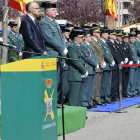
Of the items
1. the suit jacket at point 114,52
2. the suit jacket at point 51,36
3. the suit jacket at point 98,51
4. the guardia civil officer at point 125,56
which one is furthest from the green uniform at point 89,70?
the guardia civil officer at point 125,56

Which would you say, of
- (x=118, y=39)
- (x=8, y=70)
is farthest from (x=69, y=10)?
(x=8, y=70)

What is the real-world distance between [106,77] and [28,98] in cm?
668

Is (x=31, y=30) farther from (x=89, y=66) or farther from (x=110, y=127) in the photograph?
(x=89, y=66)

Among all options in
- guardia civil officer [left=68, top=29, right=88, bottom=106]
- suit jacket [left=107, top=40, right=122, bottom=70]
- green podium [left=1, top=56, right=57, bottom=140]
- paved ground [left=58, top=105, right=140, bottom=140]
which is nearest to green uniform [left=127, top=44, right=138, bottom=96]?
suit jacket [left=107, top=40, right=122, bottom=70]

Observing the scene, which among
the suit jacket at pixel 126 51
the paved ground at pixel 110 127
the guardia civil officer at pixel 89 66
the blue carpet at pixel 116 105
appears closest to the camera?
the paved ground at pixel 110 127

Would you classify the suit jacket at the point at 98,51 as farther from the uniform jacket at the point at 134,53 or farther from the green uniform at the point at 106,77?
the uniform jacket at the point at 134,53

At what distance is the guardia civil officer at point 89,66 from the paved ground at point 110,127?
687 millimetres

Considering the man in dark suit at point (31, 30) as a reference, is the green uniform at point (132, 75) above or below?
below

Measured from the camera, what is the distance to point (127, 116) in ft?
29.3

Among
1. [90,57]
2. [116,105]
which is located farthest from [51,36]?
[116,105]

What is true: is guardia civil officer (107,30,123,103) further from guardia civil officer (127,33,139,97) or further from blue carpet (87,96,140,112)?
→ guardia civil officer (127,33,139,97)

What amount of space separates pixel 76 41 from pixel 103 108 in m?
1.76

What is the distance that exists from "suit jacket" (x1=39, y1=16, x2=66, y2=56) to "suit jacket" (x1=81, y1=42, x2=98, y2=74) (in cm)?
161

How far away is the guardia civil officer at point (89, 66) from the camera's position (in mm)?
9703
